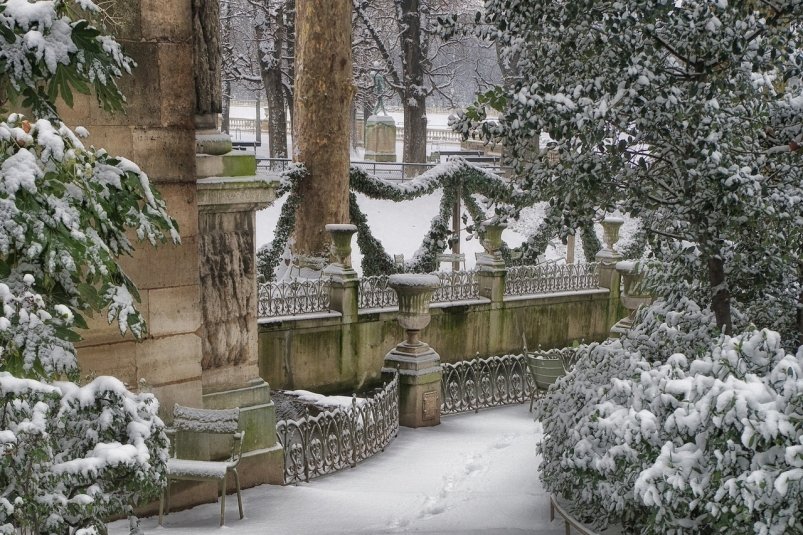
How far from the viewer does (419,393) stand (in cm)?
1052

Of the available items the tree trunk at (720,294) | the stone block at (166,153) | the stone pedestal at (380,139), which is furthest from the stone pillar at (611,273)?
the stone pedestal at (380,139)

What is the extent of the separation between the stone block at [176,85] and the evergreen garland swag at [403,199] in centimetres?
618

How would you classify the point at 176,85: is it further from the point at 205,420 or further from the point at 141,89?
the point at 205,420

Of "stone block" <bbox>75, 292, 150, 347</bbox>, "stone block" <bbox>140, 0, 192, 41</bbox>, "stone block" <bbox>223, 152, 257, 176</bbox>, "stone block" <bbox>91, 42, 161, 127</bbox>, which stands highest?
"stone block" <bbox>140, 0, 192, 41</bbox>

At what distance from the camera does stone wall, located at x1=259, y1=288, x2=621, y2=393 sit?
1169cm

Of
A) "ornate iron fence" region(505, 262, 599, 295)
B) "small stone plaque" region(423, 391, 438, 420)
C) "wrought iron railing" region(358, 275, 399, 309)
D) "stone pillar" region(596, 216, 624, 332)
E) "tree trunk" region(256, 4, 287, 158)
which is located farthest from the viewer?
"tree trunk" region(256, 4, 287, 158)

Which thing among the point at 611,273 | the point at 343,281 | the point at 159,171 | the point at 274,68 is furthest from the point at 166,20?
the point at 274,68

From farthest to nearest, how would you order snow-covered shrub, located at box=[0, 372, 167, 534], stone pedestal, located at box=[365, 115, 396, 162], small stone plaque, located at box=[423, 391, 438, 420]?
stone pedestal, located at box=[365, 115, 396, 162]
small stone plaque, located at box=[423, 391, 438, 420]
snow-covered shrub, located at box=[0, 372, 167, 534]

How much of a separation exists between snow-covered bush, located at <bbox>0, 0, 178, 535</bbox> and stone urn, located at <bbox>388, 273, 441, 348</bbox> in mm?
6483

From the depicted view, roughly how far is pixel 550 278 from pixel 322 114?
435 cm

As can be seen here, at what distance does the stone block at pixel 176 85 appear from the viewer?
6527 millimetres

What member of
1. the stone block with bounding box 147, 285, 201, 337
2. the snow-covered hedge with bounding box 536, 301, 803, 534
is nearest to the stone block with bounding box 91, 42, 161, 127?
the stone block with bounding box 147, 285, 201, 337

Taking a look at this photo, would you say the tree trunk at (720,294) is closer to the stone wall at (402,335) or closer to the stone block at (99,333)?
the stone block at (99,333)

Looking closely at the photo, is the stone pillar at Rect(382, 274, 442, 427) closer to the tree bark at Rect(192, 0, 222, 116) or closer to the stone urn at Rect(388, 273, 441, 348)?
the stone urn at Rect(388, 273, 441, 348)
